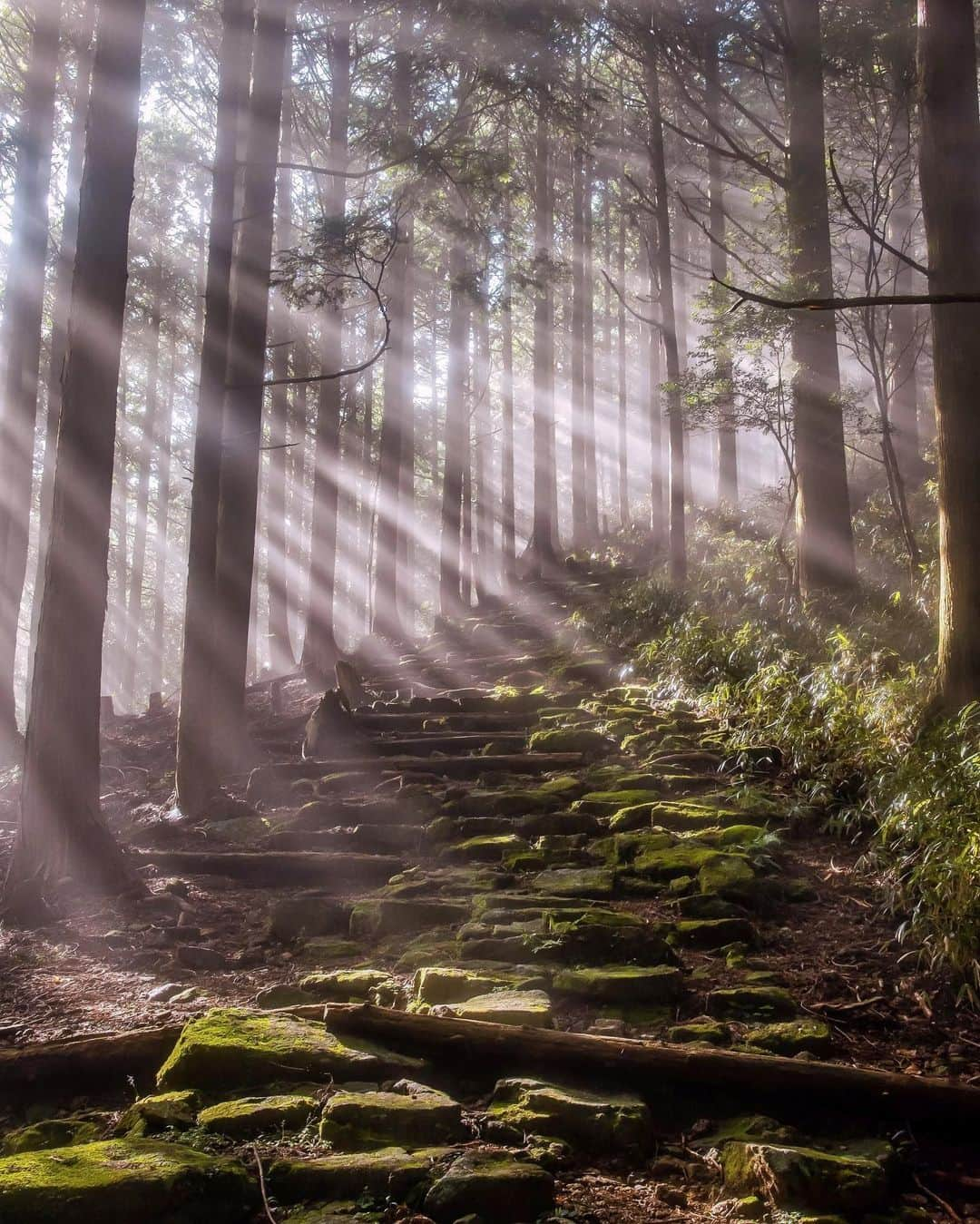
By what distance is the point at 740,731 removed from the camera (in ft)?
26.9

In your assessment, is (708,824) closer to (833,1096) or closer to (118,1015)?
(833,1096)

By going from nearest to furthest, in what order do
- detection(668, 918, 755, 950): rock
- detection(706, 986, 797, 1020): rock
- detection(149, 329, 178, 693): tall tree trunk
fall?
detection(706, 986, 797, 1020): rock, detection(668, 918, 755, 950): rock, detection(149, 329, 178, 693): tall tree trunk

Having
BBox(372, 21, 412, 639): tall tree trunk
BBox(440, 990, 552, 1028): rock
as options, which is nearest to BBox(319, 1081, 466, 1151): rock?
BBox(440, 990, 552, 1028): rock

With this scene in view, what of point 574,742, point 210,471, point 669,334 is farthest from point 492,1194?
point 669,334

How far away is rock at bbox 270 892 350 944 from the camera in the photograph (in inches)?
216

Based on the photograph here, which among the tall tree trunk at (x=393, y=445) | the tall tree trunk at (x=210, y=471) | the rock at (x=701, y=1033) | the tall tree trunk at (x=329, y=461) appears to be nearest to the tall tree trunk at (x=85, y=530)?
the tall tree trunk at (x=210, y=471)

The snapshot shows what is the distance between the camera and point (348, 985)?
175 inches

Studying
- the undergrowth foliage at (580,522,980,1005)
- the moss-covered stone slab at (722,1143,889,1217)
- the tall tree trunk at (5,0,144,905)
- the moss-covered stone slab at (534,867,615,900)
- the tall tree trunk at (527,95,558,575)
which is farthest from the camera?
the tall tree trunk at (527,95,558,575)

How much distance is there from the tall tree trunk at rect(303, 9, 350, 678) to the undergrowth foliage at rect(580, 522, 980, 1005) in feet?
16.4

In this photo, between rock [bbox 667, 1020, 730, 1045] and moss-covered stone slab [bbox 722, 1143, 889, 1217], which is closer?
moss-covered stone slab [bbox 722, 1143, 889, 1217]

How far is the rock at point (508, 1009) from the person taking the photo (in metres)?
3.74

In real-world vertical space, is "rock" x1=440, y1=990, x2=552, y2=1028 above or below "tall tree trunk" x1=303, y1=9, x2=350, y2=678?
below

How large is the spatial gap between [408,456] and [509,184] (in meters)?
7.04

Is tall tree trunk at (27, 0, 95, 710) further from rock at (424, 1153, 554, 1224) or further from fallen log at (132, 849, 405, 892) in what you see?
rock at (424, 1153, 554, 1224)
